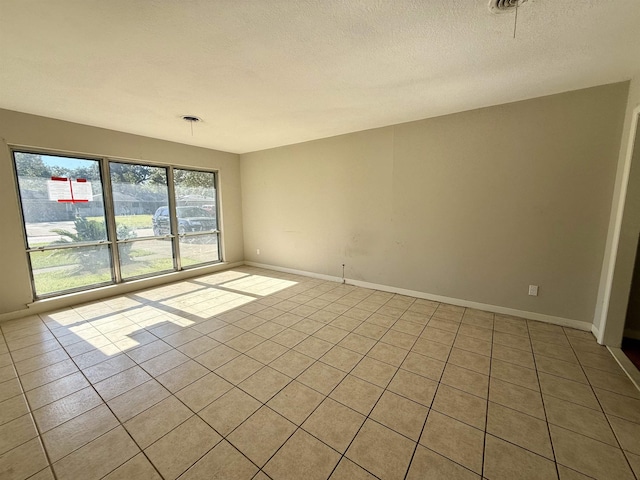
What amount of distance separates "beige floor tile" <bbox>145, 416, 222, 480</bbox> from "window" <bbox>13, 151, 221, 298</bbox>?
346 cm

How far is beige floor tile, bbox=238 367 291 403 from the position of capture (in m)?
1.92

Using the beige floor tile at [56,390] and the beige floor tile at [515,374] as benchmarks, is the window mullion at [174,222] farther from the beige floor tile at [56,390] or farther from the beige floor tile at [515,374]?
the beige floor tile at [515,374]

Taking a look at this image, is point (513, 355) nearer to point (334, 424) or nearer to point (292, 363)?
point (334, 424)

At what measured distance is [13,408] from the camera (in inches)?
71.0

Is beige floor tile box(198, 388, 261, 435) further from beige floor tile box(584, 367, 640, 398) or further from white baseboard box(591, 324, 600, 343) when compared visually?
white baseboard box(591, 324, 600, 343)

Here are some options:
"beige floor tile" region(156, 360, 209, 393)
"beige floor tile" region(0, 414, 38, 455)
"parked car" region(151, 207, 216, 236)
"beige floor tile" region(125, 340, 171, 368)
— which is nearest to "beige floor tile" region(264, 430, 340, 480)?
"beige floor tile" region(156, 360, 209, 393)

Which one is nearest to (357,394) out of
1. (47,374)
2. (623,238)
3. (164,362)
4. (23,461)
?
(164,362)

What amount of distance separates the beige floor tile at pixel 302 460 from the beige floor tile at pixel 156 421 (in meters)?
0.73

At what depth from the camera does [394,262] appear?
3947 millimetres

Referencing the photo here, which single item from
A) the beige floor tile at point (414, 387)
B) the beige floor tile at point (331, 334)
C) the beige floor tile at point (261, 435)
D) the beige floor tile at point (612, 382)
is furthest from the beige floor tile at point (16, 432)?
the beige floor tile at point (612, 382)

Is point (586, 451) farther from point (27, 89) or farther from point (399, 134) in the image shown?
point (27, 89)

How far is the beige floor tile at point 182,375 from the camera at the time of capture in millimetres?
2023

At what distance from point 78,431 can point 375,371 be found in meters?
2.09

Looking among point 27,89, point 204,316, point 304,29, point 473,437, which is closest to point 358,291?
point 204,316
